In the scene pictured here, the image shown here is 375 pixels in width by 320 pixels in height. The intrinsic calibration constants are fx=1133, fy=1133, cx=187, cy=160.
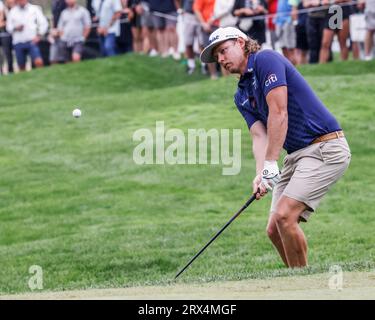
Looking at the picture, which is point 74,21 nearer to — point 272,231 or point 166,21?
point 166,21

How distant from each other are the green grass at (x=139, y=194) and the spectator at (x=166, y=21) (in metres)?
1.07

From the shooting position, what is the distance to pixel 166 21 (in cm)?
2739

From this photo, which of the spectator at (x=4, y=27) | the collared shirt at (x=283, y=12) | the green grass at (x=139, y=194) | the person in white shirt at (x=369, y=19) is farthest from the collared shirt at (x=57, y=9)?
the person in white shirt at (x=369, y=19)

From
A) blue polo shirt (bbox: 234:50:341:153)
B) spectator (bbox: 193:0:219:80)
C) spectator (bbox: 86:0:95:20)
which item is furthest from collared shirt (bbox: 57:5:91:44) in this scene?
blue polo shirt (bbox: 234:50:341:153)

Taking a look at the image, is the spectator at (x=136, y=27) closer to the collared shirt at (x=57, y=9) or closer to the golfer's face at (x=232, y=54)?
the collared shirt at (x=57, y=9)

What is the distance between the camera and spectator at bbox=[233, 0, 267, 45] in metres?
24.0

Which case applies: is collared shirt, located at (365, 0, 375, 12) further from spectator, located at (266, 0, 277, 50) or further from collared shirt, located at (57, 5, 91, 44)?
collared shirt, located at (57, 5, 91, 44)

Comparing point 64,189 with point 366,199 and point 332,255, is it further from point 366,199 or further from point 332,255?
point 332,255

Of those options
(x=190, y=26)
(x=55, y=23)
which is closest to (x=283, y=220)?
(x=190, y=26)

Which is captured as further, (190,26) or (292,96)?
(190,26)

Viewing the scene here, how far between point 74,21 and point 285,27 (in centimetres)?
654

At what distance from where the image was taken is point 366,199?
1642 cm

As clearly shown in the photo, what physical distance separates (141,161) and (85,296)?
11.0 meters

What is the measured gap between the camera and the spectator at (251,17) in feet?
78.6
